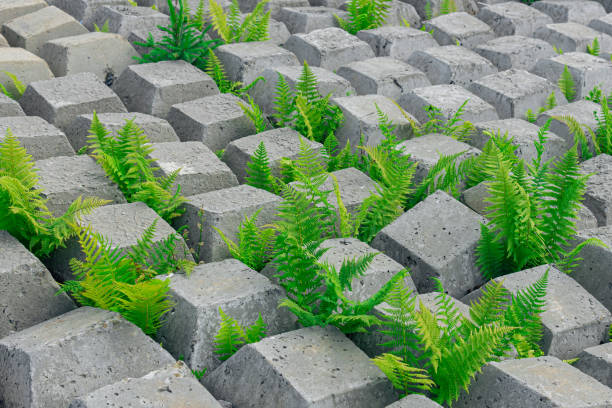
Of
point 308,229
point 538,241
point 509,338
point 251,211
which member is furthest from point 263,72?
point 509,338

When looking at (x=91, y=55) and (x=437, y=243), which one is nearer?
(x=437, y=243)

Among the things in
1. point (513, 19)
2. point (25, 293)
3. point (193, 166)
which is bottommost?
point (25, 293)

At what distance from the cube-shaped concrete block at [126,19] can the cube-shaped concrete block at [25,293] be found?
9.39 ft

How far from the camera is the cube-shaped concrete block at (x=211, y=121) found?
4625mm

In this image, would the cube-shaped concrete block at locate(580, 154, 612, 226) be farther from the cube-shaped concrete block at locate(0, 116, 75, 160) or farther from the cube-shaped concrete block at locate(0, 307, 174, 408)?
the cube-shaped concrete block at locate(0, 116, 75, 160)

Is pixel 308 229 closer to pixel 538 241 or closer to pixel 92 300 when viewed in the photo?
pixel 92 300

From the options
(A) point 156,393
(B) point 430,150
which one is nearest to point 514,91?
(B) point 430,150

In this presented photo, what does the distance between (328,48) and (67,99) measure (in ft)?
7.38

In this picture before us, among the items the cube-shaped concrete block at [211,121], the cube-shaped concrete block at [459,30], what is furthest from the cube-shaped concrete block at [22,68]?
the cube-shaped concrete block at [459,30]

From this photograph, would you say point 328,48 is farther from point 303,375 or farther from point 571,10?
point 303,375

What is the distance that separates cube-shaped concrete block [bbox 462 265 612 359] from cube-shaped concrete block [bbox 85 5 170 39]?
365 cm

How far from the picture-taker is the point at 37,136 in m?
4.12

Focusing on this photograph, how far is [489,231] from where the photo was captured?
12.3 ft

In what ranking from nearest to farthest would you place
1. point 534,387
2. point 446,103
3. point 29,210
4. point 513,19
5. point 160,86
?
Answer: point 534,387 < point 29,210 < point 160,86 < point 446,103 < point 513,19
